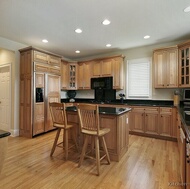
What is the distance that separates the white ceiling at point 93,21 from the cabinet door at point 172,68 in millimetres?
441

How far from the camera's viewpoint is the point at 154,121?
3.77 metres

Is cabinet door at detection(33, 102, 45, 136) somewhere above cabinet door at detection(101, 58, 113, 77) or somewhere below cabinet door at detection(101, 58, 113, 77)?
below

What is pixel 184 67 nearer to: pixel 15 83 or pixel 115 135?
pixel 115 135

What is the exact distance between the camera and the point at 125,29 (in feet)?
10.5

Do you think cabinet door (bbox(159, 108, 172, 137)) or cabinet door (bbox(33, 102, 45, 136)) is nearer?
cabinet door (bbox(159, 108, 172, 137))

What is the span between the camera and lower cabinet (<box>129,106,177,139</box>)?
355 cm

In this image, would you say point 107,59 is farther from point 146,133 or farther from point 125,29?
point 146,133

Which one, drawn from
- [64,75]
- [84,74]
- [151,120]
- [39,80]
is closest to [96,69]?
[84,74]

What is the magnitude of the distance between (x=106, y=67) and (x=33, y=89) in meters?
2.56

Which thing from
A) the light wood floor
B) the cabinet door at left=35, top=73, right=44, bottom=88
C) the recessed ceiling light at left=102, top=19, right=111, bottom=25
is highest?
the recessed ceiling light at left=102, top=19, right=111, bottom=25

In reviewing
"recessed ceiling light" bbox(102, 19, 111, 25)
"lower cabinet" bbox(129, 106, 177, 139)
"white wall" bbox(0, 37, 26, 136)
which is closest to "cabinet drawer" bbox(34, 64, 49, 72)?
"white wall" bbox(0, 37, 26, 136)

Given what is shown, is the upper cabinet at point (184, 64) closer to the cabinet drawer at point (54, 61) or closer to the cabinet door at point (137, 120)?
the cabinet door at point (137, 120)

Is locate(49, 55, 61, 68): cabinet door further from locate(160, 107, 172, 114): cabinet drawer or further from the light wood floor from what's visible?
locate(160, 107, 172, 114): cabinet drawer

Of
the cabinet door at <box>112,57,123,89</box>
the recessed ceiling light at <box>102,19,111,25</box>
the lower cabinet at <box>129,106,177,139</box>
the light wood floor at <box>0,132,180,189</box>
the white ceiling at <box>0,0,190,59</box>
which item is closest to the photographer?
the light wood floor at <box>0,132,180,189</box>
